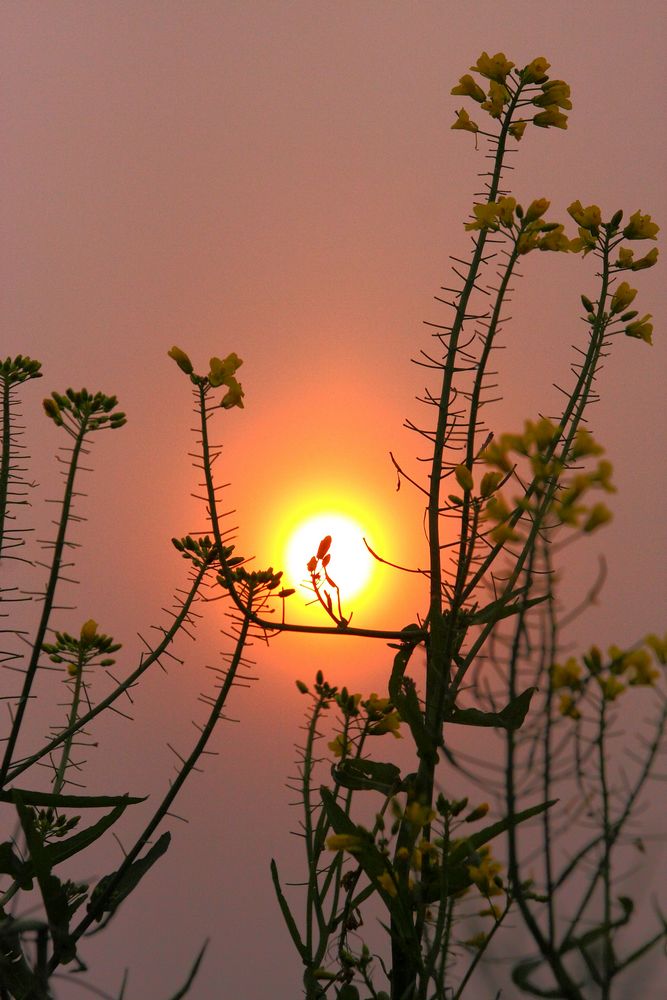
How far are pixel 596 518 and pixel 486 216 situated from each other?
22 cm

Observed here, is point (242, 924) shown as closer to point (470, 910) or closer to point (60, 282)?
point (470, 910)

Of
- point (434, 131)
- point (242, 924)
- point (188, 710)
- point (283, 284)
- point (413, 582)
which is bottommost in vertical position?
point (242, 924)

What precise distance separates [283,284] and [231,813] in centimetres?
57

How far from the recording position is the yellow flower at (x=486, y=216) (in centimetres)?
44

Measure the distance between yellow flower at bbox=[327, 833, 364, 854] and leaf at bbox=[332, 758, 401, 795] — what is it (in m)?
0.07

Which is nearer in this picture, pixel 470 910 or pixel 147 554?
pixel 470 910

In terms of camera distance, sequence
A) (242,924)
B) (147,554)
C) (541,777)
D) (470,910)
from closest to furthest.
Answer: (541,777)
(470,910)
(242,924)
(147,554)

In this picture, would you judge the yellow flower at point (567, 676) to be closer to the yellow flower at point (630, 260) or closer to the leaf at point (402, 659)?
the leaf at point (402, 659)

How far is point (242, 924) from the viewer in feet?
2.75

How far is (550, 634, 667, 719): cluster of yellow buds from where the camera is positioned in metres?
0.31

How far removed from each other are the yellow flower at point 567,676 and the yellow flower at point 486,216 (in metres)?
0.23

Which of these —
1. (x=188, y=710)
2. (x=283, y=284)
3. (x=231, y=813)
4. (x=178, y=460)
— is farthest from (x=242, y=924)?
(x=283, y=284)

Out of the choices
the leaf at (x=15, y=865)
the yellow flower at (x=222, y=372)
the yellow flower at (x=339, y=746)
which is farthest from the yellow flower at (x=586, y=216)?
the leaf at (x=15, y=865)

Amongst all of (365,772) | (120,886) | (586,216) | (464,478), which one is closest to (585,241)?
(586,216)
